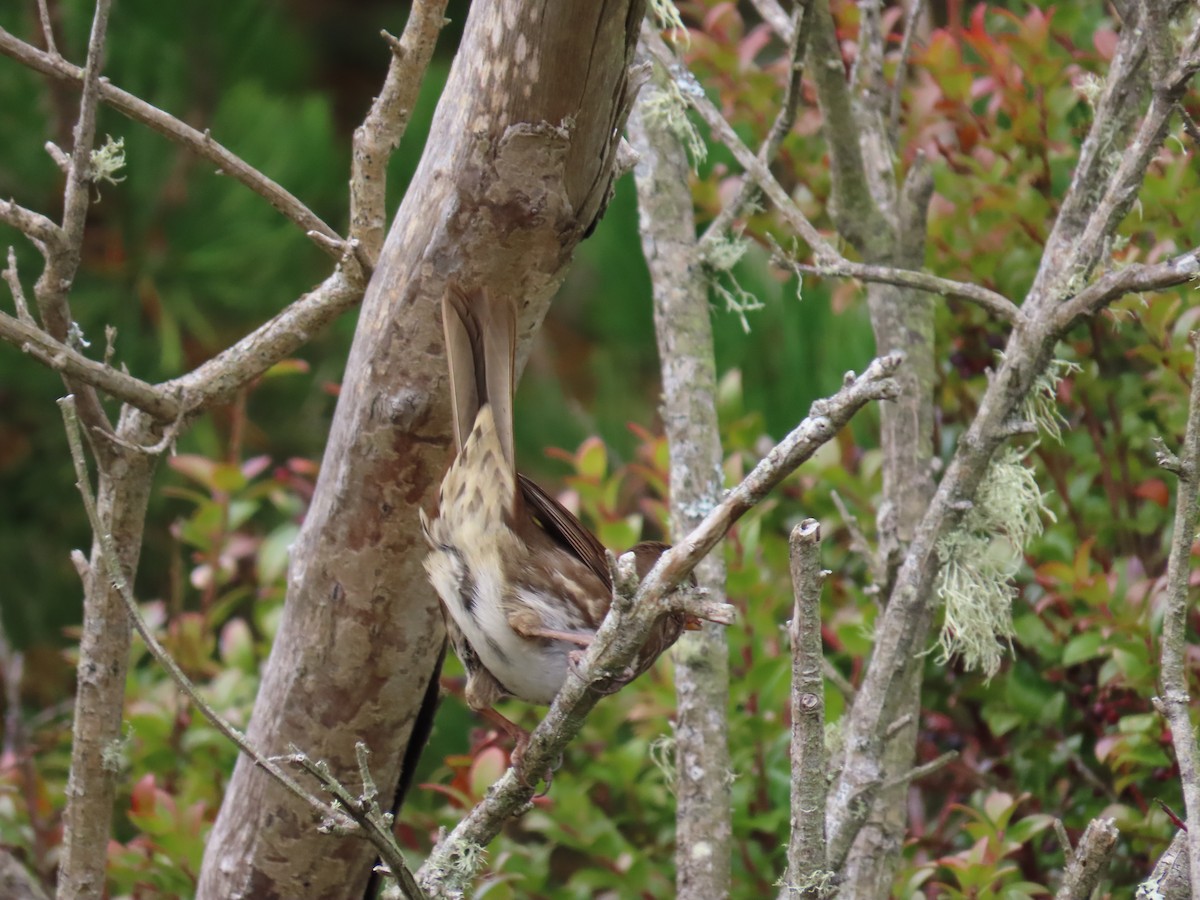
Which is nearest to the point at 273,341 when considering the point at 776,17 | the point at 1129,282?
the point at 776,17

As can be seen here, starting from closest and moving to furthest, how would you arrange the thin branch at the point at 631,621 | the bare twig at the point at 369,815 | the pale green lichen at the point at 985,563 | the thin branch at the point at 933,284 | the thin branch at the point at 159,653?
the thin branch at the point at 631,621
the bare twig at the point at 369,815
the thin branch at the point at 159,653
the thin branch at the point at 933,284
the pale green lichen at the point at 985,563

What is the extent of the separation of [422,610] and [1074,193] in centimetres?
111

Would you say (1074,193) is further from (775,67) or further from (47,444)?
(47,444)

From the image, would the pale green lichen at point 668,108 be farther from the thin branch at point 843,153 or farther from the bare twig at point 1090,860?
the bare twig at point 1090,860

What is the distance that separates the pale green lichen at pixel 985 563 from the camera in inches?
74.4

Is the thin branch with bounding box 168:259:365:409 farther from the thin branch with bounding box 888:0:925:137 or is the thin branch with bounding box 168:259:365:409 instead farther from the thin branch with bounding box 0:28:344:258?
the thin branch with bounding box 888:0:925:137

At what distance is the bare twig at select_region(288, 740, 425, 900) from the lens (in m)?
1.30

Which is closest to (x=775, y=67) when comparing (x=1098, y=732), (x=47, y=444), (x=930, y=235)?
(x=930, y=235)

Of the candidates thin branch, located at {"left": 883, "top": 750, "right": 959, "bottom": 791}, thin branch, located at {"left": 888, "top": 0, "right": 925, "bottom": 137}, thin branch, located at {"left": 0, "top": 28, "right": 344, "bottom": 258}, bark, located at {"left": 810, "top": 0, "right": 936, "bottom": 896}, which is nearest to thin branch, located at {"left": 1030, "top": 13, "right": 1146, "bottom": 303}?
→ bark, located at {"left": 810, "top": 0, "right": 936, "bottom": 896}

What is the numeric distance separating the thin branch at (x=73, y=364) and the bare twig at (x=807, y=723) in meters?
0.97

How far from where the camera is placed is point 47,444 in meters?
4.26

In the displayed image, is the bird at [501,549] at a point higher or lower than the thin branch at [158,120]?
lower

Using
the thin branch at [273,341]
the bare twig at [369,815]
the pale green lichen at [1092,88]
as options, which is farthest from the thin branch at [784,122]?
the bare twig at [369,815]

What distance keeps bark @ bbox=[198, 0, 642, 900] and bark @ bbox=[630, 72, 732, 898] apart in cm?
43
